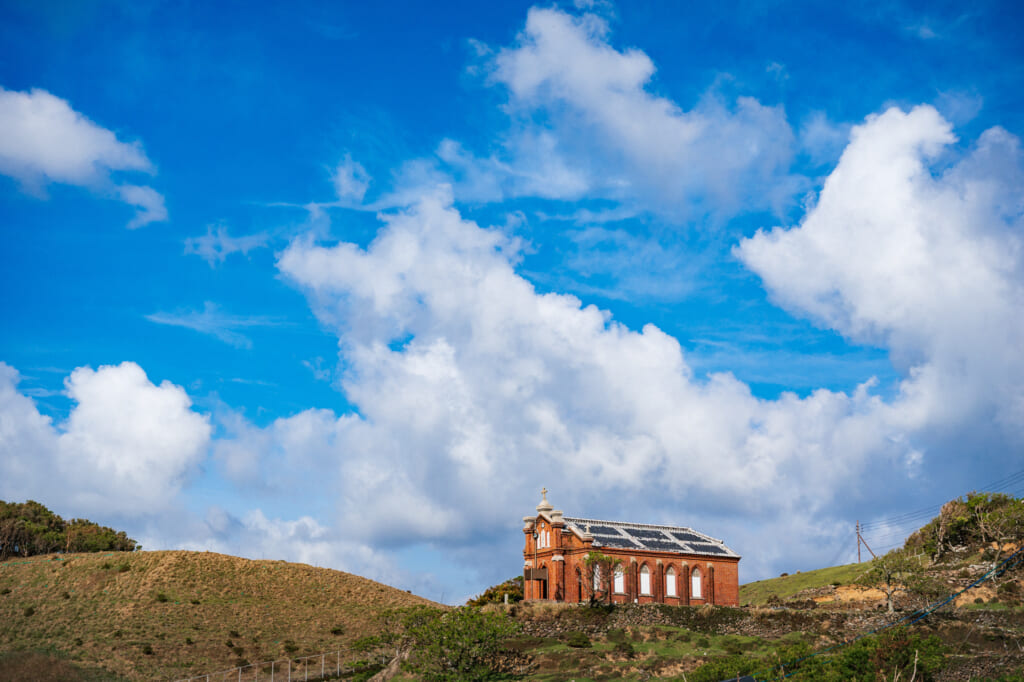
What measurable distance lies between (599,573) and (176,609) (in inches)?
1722

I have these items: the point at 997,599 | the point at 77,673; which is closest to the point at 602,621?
the point at 997,599

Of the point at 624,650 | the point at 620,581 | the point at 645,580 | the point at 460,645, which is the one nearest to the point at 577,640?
the point at 624,650

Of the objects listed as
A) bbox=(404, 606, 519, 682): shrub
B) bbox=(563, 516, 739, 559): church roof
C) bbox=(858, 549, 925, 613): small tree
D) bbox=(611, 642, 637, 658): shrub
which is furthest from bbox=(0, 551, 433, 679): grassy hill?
bbox=(858, 549, 925, 613): small tree

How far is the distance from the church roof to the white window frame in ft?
5.38

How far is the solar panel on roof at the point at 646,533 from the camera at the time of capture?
6925cm

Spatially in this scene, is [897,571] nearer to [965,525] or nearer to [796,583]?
[965,525]

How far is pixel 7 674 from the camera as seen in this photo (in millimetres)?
63938

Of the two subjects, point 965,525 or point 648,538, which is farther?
point 965,525

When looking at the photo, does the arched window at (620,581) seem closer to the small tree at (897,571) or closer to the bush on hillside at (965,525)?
the small tree at (897,571)

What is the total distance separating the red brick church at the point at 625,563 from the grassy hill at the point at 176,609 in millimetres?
23422

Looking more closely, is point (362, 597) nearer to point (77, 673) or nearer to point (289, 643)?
point (289, 643)

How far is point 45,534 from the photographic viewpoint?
105m

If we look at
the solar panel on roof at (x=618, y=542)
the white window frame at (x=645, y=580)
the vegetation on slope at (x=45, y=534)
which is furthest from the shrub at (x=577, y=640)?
the vegetation on slope at (x=45, y=534)

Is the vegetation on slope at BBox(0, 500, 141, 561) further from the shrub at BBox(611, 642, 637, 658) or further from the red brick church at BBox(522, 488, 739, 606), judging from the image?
the shrub at BBox(611, 642, 637, 658)
